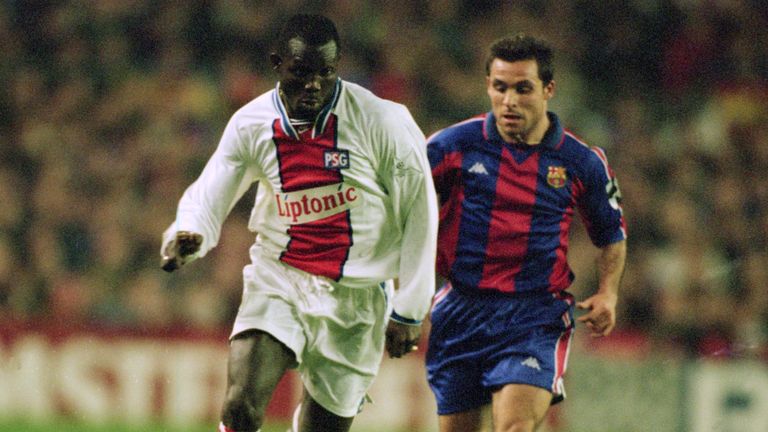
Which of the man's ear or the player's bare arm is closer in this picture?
the man's ear

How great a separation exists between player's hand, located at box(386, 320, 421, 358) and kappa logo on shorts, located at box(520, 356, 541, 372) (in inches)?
22.6

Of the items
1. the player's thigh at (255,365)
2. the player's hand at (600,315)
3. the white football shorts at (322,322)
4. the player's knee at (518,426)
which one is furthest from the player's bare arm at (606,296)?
the player's thigh at (255,365)

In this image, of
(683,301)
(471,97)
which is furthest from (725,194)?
(471,97)

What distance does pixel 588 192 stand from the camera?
5523 mm

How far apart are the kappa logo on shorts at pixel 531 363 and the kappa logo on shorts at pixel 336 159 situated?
3.66ft

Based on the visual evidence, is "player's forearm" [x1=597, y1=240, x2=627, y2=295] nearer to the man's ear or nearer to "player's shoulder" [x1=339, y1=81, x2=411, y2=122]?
"player's shoulder" [x1=339, y1=81, x2=411, y2=122]

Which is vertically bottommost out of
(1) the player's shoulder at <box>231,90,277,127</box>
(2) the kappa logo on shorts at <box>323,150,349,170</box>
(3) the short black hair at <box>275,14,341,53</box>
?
(2) the kappa logo on shorts at <box>323,150,349,170</box>

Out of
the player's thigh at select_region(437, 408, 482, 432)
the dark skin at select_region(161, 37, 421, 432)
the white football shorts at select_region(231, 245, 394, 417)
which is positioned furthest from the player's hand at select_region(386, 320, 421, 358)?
the player's thigh at select_region(437, 408, 482, 432)

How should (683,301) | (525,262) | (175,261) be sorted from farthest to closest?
(683,301) → (525,262) → (175,261)

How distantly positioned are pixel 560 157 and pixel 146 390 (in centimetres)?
509

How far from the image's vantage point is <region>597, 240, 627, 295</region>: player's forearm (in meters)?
5.59

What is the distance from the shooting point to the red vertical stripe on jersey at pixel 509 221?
5.45 meters

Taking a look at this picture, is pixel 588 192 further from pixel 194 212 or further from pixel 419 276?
pixel 194 212

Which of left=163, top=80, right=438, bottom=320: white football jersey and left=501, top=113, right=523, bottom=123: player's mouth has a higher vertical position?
left=501, top=113, right=523, bottom=123: player's mouth
